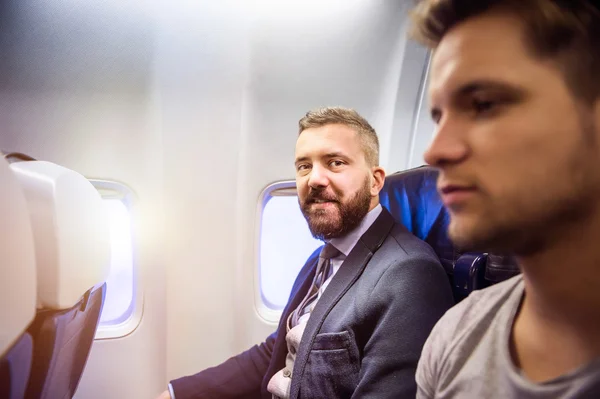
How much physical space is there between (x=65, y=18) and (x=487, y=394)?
1.67 meters

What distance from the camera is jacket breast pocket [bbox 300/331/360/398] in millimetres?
1081

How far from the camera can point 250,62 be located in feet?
5.40

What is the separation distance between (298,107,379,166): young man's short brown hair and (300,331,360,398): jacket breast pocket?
0.62 meters

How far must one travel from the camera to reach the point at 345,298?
1.16 metres

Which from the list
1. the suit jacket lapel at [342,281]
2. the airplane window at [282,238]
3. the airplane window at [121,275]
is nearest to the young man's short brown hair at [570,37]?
the suit jacket lapel at [342,281]

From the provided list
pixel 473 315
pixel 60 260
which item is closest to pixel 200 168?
pixel 60 260

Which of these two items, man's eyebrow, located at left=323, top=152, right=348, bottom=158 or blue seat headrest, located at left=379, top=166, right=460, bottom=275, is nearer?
blue seat headrest, located at left=379, top=166, right=460, bottom=275

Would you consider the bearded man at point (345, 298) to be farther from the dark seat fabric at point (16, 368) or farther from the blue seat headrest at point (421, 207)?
the dark seat fabric at point (16, 368)

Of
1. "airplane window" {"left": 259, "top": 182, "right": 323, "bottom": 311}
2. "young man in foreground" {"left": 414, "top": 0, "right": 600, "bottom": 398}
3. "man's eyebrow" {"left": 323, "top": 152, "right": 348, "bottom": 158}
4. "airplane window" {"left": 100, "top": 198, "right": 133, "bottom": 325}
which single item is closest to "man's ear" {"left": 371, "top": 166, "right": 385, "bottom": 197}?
"man's eyebrow" {"left": 323, "top": 152, "right": 348, "bottom": 158}

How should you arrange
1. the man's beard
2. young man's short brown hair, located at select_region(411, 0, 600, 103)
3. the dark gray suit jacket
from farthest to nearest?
the man's beard, the dark gray suit jacket, young man's short brown hair, located at select_region(411, 0, 600, 103)

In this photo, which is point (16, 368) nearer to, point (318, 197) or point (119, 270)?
point (119, 270)

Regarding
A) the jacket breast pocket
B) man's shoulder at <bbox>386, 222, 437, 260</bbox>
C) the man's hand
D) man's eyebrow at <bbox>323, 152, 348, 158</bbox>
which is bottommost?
the man's hand

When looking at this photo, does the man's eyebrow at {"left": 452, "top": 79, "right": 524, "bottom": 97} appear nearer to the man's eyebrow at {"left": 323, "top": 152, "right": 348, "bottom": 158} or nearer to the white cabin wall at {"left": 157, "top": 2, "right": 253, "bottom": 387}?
the man's eyebrow at {"left": 323, "top": 152, "right": 348, "bottom": 158}

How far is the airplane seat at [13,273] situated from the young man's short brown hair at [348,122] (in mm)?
913
